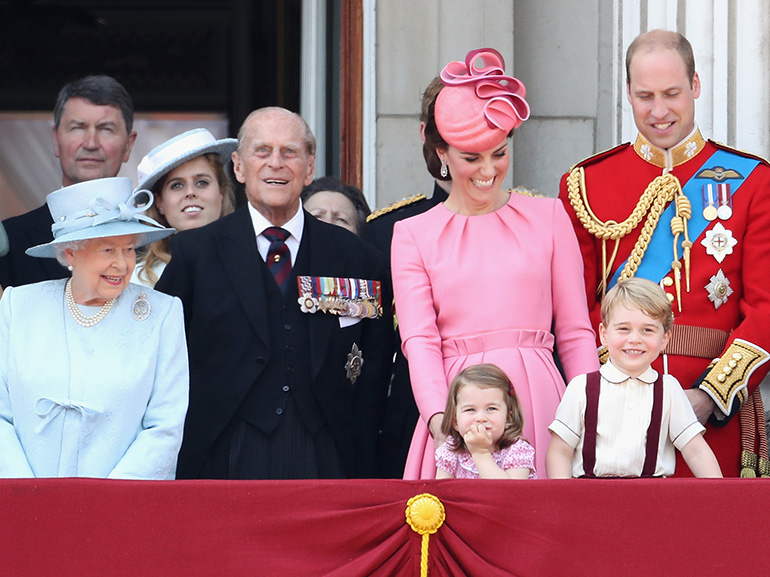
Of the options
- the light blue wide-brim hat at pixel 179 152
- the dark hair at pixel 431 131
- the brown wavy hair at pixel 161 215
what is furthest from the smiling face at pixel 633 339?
the light blue wide-brim hat at pixel 179 152

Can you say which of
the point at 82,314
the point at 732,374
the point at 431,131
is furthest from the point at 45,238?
the point at 732,374

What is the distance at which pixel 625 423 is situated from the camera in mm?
3664

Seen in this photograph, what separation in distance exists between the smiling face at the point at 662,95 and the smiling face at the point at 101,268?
149cm

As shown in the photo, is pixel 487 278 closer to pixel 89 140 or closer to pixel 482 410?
pixel 482 410

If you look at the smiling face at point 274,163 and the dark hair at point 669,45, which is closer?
the dark hair at point 669,45

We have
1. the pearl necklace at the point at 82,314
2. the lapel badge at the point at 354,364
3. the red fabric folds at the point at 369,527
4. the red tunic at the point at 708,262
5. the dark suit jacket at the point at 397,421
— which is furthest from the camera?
the dark suit jacket at the point at 397,421

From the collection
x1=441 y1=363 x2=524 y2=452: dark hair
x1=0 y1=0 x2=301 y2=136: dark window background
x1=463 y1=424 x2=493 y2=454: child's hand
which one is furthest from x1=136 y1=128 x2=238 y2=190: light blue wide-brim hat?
x1=0 y1=0 x2=301 y2=136: dark window background

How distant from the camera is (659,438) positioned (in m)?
3.65

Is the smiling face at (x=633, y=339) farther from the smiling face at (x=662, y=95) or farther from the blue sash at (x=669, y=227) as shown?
the smiling face at (x=662, y=95)

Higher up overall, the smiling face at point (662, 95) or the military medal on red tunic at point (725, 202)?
the smiling face at point (662, 95)

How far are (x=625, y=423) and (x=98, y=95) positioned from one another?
2.52 metres

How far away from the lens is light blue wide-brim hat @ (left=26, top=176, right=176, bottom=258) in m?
3.92

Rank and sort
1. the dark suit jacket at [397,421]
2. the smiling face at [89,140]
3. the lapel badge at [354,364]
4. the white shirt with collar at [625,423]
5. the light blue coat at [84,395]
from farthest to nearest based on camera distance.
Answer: the smiling face at [89,140] < the dark suit jacket at [397,421] < the lapel badge at [354,364] < the light blue coat at [84,395] < the white shirt with collar at [625,423]

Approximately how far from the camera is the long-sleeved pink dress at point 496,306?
391 centimetres
